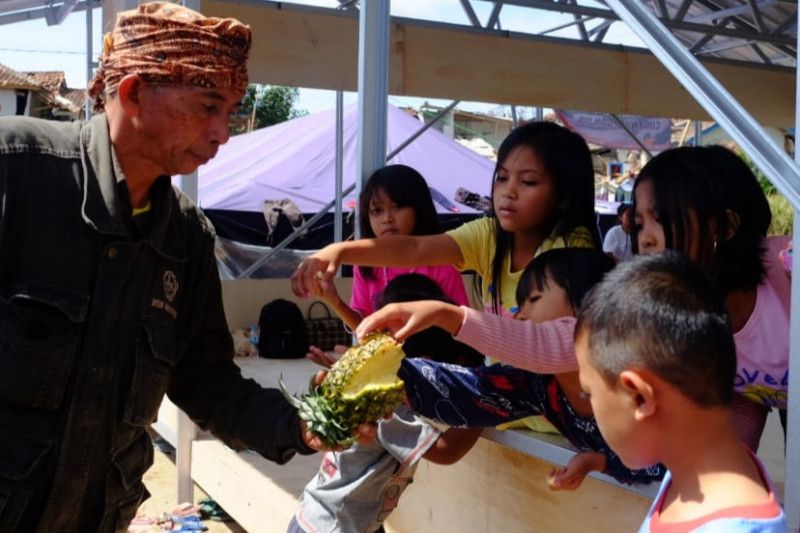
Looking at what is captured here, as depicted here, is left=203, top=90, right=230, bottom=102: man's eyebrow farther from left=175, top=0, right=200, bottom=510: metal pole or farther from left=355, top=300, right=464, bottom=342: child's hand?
left=175, top=0, right=200, bottom=510: metal pole

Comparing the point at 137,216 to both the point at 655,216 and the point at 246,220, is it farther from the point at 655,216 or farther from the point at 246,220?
the point at 246,220

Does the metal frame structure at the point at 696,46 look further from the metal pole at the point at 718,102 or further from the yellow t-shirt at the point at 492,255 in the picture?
the yellow t-shirt at the point at 492,255

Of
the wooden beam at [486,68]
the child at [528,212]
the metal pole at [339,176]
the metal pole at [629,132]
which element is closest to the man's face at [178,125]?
the child at [528,212]

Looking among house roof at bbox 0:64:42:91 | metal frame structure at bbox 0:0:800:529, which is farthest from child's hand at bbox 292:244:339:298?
house roof at bbox 0:64:42:91

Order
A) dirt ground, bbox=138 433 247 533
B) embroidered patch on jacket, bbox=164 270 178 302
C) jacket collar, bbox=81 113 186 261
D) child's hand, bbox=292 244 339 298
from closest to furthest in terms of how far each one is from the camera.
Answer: jacket collar, bbox=81 113 186 261 < embroidered patch on jacket, bbox=164 270 178 302 < child's hand, bbox=292 244 339 298 < dirt ground, bbox=138 433 247 533

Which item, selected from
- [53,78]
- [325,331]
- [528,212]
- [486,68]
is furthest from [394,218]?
[53,78]

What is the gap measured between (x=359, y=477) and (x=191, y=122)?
1.62m

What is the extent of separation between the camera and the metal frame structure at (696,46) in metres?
2.16

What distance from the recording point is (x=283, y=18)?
7.23m

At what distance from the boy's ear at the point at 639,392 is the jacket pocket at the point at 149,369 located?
124 centimetres

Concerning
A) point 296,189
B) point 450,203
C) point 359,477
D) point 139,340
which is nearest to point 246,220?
point 296,189

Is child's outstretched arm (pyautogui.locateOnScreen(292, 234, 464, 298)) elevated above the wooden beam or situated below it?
below

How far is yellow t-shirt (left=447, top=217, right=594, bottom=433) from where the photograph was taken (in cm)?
327

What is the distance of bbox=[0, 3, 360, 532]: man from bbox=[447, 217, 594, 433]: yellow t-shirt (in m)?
0.92
